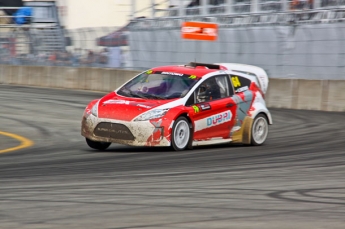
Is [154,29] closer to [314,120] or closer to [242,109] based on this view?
[314,120]

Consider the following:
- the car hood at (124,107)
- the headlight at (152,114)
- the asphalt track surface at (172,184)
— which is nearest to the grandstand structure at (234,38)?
the asphalt track surface at (172,184)

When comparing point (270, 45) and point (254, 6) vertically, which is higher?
point (254, 6)

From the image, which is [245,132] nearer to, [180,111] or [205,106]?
[205,106]

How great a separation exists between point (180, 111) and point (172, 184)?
12.5ft

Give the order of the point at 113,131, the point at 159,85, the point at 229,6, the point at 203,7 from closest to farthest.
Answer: the point at 113,131 → the point at 159,85 → the point at 229,6 → the point at 203,7

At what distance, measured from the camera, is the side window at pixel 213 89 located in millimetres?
12688

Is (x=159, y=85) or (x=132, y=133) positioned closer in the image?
(x=132, y=133)

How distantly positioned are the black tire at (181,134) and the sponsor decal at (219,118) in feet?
1.84

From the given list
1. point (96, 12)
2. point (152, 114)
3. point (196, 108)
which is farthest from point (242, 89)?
point (96, 12)

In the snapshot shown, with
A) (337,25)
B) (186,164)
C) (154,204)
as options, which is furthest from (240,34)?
(154,204)

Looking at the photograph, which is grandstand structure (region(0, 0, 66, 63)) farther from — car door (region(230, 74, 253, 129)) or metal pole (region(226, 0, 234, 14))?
car door (region(230, 74, 253, 129))

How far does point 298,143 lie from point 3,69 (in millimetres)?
20057

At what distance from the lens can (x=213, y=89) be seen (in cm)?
1304

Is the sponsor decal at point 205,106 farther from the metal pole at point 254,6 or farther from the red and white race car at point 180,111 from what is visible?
the metal pole at point 254,6
